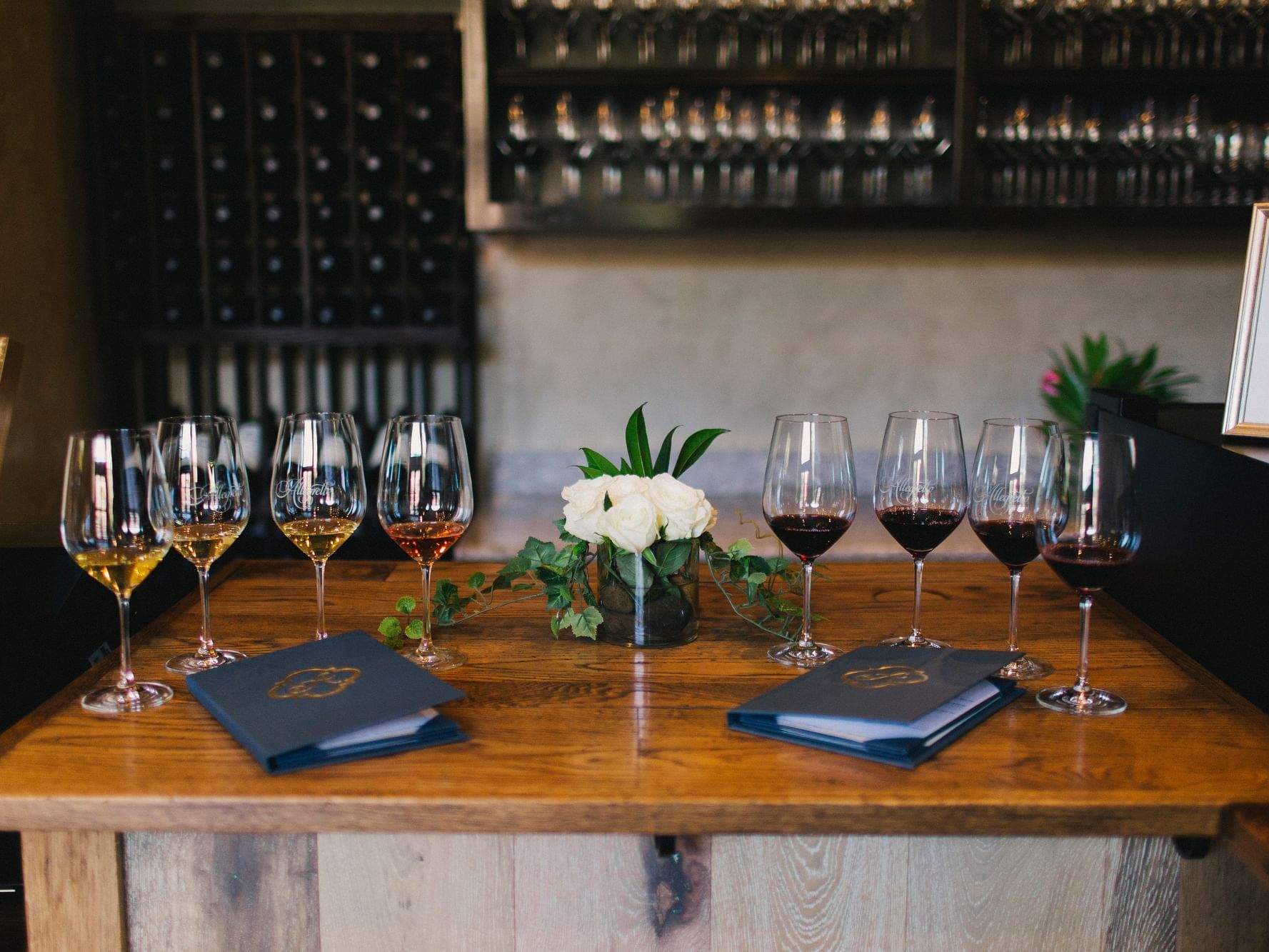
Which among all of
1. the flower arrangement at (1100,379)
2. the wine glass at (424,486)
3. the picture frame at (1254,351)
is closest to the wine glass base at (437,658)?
the wine glass at (424,486)

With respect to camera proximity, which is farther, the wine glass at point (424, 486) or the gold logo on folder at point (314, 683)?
the wine glass at point (424, 486)

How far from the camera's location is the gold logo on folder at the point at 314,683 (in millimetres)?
1022

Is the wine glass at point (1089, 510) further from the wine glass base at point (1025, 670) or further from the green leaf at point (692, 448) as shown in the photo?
the green leaf at point (692, 448)

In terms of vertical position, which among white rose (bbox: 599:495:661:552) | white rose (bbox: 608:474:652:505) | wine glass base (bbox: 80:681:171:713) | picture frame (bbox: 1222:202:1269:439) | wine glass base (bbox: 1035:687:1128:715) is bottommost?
wine glass base (bbox: 80:681:171:713)

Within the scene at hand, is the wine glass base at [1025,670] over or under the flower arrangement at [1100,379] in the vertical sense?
under

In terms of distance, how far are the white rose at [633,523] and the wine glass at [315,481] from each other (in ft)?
0.88

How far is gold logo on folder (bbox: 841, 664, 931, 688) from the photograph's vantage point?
1.03 meters

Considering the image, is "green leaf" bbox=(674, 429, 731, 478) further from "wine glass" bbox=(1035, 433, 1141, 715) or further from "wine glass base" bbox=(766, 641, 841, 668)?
"wine glass" bbox=(1035, 433, 1141, 715)

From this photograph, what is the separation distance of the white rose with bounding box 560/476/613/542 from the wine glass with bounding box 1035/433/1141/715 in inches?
17.2

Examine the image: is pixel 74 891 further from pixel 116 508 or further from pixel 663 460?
pixel 663 460

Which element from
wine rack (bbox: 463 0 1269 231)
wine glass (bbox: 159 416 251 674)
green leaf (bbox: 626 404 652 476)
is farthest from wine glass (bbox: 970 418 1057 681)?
wine rack (bbox: 463 0 1269 231)

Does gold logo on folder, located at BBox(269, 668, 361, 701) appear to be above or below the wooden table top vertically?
above

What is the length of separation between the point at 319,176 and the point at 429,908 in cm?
222

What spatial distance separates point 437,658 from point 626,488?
270mm
